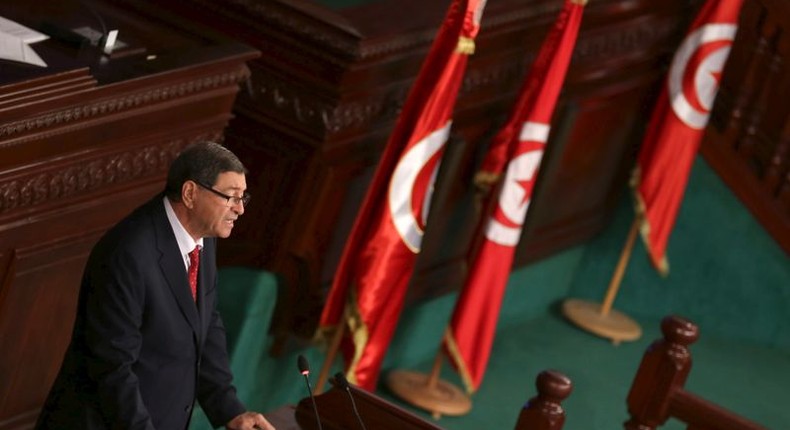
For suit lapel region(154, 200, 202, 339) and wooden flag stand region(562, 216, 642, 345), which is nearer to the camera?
suit lapel region(154, 200, 202, 339)

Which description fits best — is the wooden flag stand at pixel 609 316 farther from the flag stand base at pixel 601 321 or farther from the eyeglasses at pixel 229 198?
the eyeglasses at pixel 229 198

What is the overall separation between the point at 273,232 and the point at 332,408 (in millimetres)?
2007

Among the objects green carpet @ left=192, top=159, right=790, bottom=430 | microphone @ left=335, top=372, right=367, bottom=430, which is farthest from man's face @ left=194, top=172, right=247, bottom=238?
green carpet @ left=192, top=159, right=790, bottom=430

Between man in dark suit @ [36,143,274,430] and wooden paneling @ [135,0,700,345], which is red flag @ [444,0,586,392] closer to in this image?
wooden paneling @ [135,0,700,345]

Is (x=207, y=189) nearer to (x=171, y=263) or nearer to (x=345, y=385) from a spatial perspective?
(x=171, y=263)

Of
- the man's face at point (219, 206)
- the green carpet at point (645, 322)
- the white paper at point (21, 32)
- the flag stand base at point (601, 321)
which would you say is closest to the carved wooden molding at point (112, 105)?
the white paper at point (21, 32)

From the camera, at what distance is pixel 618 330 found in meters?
7.97

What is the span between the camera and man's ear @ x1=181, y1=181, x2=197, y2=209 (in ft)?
12.5

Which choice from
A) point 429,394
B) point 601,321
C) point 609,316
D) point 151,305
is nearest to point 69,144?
point 151,305

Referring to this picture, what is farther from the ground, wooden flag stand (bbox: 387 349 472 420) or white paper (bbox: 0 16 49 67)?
white paper (bbox: 0 16 49 67)

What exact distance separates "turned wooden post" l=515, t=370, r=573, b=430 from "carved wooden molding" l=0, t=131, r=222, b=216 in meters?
1.36

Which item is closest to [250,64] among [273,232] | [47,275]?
[273,232]

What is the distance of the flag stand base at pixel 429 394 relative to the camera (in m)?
6.83

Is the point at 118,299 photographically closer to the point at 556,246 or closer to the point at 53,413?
the point at 53,413
